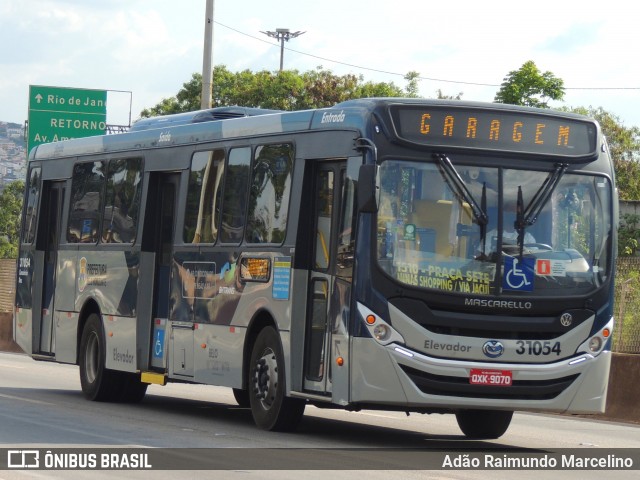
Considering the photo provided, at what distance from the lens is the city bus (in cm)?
1324

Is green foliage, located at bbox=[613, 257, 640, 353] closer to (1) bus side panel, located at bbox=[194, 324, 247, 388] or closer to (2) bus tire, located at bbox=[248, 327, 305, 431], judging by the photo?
(1) bus side panel, located at bbox=[194, 324, 247, 388]

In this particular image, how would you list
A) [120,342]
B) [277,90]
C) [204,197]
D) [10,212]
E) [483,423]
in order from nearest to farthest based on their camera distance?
[483,423]
[204,197]
[120,342]
[277,90]
[10,212]

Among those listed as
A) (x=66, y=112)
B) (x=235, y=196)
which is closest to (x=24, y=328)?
(x=235, y=196)

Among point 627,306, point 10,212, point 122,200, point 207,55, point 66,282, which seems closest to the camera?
point 122,200

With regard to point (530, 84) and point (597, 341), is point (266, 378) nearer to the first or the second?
point (597, 341)

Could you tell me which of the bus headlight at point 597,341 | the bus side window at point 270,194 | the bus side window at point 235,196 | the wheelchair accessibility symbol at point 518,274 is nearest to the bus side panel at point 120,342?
the bus side window at point 235,196

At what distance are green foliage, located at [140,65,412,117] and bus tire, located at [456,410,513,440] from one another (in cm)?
4606

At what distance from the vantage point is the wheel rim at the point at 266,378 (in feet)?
48.3

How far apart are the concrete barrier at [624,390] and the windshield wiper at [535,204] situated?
262 inches

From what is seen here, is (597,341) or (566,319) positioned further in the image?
(597,341)

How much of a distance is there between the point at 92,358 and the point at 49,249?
93.9 inches

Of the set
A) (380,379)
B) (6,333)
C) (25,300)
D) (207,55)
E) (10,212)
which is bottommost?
(6,333)

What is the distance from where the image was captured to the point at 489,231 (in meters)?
13.5

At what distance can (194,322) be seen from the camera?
16672 mm
